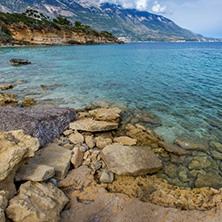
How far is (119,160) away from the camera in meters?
5.22

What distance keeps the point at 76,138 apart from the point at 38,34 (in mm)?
108098

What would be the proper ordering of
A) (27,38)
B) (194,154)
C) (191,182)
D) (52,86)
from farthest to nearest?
(27,38), (52,86), (194,154), (191,182)

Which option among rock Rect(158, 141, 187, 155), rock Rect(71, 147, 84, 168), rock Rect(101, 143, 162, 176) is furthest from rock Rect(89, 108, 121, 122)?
rock Rect(71, 147, 84, 168)

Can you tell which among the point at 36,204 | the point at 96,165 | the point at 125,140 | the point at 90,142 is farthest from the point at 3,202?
the point at 125,140

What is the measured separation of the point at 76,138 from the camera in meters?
6.77

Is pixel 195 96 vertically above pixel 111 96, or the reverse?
pixel 195 96

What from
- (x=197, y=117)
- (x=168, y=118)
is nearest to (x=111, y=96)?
(x=168, y=118)

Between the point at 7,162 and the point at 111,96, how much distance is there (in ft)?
35.3

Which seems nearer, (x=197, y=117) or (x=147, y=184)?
(x=147, y=184)

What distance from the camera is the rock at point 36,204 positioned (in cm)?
275

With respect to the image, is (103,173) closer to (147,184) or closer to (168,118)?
(147,184)

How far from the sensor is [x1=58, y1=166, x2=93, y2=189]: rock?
4279 mm

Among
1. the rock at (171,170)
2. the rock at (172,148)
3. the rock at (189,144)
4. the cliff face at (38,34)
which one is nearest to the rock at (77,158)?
the rock at (171,170)

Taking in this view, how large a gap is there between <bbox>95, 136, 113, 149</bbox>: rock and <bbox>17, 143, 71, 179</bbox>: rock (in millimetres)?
1567
